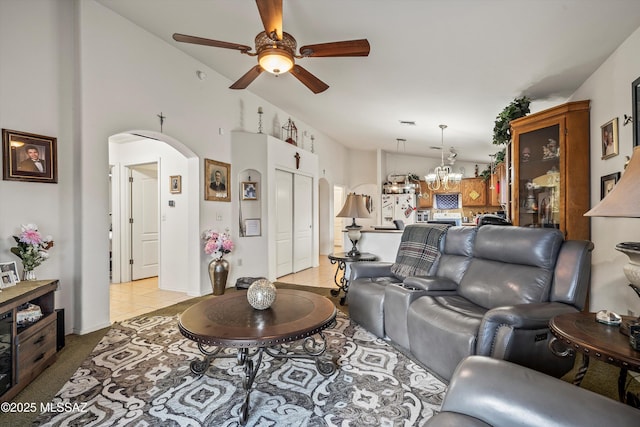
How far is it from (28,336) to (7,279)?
20.7 inches

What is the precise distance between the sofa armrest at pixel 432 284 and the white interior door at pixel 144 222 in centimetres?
458

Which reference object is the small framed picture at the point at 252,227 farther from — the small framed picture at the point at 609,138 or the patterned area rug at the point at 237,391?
the small framed picture at the point at 609,138

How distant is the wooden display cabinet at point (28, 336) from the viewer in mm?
1965

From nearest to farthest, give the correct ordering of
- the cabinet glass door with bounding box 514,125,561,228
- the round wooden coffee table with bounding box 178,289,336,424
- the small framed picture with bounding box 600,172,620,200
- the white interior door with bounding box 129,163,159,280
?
the round wooden coffee table with bounding box 178,289,336,424 → the small framed picture with bounding box 600,172,620,200 → the cabinet glass door with bounding box 514,125,561,228 → the white interior door with bounding box 129,163,159,280

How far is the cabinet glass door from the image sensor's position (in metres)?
3.24

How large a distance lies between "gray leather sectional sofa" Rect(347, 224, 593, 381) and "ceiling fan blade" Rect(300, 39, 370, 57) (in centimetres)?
174

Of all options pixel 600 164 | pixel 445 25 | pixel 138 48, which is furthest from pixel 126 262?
pixel 600 164

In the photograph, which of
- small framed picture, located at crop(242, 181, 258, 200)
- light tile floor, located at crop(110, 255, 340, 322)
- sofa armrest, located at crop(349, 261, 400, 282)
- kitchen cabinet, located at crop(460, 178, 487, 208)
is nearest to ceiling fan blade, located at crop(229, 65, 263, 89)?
sofa armrest, located at crop(349, 261, 400, 282)

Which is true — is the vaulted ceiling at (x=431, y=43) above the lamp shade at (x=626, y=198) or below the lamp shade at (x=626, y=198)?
above

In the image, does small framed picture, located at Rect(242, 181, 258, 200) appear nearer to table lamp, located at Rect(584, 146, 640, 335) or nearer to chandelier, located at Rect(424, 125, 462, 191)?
chandelier, located at Rect(424, 125, 462, 191)

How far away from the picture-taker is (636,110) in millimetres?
2324

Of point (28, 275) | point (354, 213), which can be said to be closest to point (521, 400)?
point (354, 213)

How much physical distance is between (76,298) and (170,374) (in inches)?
63.8

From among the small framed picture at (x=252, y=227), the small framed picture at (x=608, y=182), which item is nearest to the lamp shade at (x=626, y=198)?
the small framed picture at (x=608, y=182)
